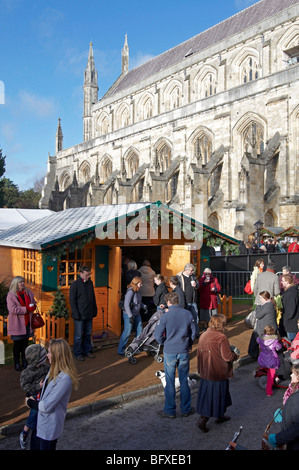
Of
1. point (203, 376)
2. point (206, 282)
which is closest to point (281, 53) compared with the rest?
point (206, 282)

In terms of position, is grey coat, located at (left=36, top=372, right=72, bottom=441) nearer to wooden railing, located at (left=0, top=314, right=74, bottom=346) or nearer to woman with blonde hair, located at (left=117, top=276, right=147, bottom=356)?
woman with blonde hair, located at (left=117, top=276, right=147, bottom=356)

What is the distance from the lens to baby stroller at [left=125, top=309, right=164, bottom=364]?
288 inches

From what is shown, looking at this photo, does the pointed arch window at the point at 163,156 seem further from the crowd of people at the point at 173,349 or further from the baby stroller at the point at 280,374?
the baby stroller at the point at 280,374

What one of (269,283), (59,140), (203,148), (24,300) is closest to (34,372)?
(24,300)

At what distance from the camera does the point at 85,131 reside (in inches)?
1893

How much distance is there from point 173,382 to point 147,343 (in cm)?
239

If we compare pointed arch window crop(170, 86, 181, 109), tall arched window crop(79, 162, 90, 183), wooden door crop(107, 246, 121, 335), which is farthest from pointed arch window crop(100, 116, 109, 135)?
wooden door crop(107, 246, 121, 335)

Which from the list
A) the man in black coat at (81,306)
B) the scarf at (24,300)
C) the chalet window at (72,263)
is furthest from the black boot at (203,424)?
the chalet window at (72,263)

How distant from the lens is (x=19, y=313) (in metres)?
6.47

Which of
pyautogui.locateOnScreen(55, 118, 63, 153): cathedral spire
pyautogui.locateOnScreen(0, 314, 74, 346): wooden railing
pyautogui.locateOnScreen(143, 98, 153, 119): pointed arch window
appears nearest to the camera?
pyautogui.locateOnScreen(0, 314, 74, 346): wooden railing

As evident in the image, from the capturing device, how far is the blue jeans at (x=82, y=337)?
7.41 m

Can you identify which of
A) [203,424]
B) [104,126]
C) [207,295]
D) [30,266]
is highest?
[104,126]

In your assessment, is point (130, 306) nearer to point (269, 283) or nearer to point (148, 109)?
point (269, 283)

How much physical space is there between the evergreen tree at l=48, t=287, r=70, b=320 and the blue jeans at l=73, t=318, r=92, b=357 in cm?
90
